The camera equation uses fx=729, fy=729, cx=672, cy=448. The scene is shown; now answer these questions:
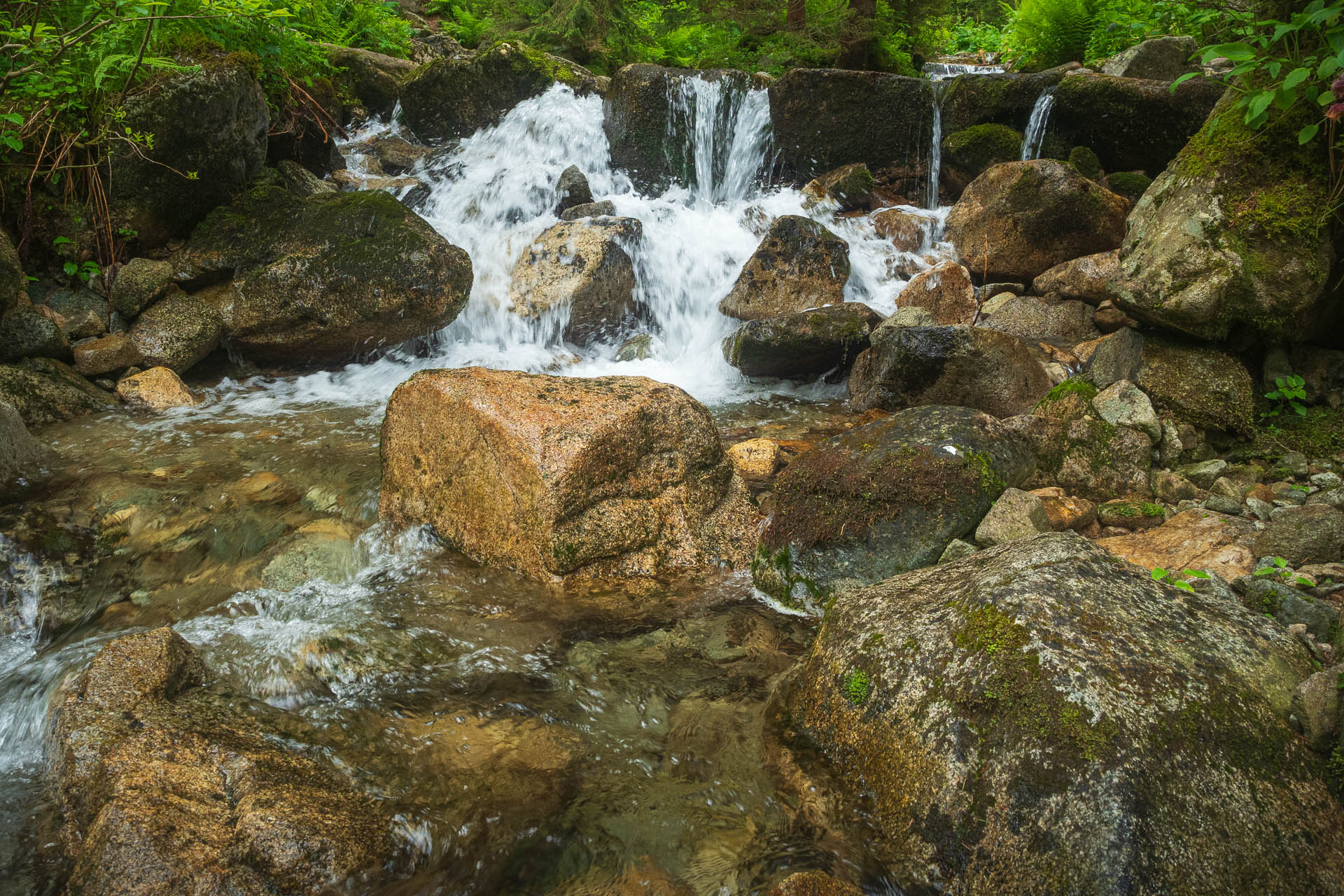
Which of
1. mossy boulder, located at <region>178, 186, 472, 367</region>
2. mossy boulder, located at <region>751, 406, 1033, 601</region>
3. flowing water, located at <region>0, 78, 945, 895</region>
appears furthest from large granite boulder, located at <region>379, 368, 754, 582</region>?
mossy boulder, located at <region>178, 186, 472, 367</region>

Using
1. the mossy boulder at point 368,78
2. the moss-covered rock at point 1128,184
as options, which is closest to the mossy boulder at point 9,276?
the mossy boulder at point 368,78

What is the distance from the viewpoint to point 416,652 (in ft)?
12.1

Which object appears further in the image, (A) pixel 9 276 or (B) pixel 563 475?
(A) pixel 9 276

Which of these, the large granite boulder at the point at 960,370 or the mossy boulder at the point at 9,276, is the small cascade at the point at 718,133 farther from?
the mossy boulder at the point at 9,276

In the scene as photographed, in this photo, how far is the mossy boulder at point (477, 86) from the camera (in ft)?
45.6

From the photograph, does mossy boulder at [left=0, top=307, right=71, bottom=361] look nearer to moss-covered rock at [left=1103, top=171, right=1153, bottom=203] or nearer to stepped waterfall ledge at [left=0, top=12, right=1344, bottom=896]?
stepped waterfall ledge at [left=0, top=12, right=1344, bottom=896]

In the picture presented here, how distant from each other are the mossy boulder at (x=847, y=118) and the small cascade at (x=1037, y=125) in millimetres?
1526

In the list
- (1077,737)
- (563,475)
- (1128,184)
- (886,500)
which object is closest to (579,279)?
(563,475)

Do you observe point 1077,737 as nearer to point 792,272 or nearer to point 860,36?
point 792,272

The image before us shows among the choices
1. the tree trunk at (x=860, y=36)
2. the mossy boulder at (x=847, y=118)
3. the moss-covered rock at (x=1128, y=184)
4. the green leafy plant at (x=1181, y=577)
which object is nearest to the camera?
the green leafy plant at (x=1181, y=577)

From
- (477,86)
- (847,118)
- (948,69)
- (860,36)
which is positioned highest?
(860,36)

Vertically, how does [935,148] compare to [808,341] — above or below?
above

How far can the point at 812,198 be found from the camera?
1180 cm

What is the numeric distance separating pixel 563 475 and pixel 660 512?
0.71m
